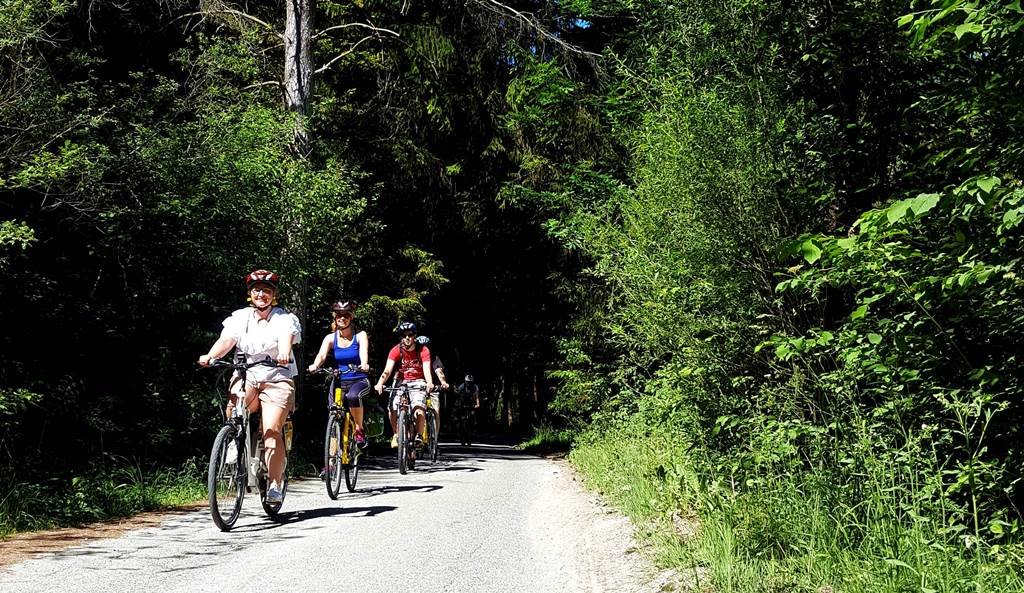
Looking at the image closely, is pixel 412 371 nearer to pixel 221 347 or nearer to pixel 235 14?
pixel 221 347

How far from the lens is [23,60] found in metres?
9.13

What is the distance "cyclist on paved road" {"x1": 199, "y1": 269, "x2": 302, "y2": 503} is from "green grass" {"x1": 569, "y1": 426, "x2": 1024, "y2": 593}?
10.9 ft

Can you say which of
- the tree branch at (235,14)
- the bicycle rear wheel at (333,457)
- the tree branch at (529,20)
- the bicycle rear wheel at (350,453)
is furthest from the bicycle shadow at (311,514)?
the tree branch at (529,20)

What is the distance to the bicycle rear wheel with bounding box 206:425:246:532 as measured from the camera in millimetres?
7344

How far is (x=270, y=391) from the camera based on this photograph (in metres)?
8.08

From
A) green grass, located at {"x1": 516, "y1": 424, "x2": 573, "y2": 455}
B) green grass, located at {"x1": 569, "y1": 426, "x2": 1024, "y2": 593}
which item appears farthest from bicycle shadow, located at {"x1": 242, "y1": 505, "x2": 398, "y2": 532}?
green grass, located at {"x1": 516, "y1": 424, "x2": 573, "y2": 455}

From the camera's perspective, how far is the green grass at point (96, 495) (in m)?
7.98

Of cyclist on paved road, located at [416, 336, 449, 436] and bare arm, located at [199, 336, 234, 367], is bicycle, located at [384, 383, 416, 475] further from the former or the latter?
bare arm, located at [199, 336, 234, 367]

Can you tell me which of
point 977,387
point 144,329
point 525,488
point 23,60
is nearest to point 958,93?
point 977,387

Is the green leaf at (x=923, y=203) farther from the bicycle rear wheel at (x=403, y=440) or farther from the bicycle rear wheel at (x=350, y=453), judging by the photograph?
the bicycle rear wheel at (x=403, y=440)

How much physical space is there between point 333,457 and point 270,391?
7.12 feet

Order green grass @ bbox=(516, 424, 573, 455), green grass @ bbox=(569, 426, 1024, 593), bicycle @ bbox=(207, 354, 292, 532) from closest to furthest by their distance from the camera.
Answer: green grass @ bbox=(569, 426, 1024, 593) → bicycle @ bbox=(207, 354, 292, 532) → green grass @ bbox=(516, 424, 573, 455)

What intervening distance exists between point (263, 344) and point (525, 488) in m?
4.85

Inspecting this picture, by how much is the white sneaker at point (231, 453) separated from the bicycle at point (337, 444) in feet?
6.75
